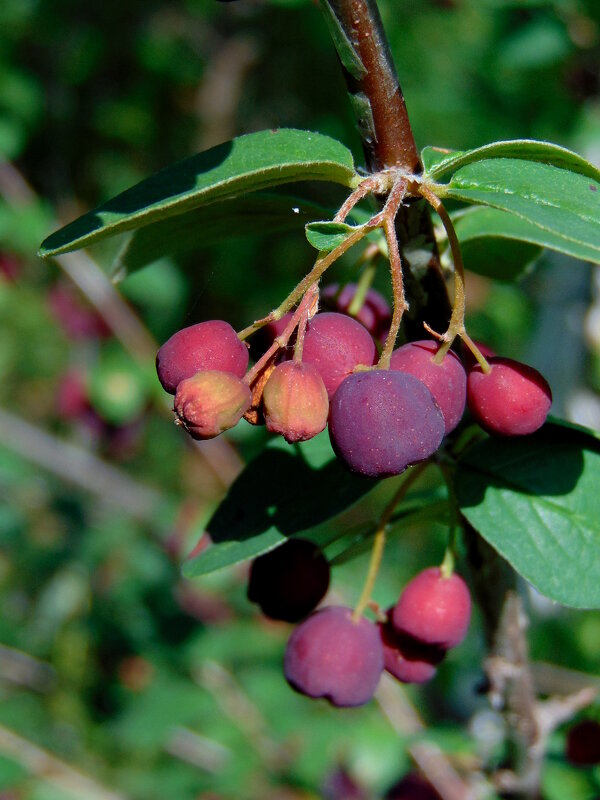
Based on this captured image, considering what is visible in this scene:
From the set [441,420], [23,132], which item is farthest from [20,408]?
[441,420]

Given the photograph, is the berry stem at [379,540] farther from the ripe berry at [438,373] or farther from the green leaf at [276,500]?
the ripe berry at [438,373]

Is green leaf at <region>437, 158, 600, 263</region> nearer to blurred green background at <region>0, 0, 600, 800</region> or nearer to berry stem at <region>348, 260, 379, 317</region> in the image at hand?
berry stem at <region>348, 260, 379, 317</region>

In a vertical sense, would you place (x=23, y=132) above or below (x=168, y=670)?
above

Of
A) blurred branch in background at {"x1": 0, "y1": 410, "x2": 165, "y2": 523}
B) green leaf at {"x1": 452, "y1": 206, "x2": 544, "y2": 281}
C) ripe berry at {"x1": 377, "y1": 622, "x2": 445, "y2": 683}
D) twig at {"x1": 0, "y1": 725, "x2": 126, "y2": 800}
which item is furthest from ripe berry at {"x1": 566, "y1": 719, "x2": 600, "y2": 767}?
blurred branch in background at {"x1": 0, "y1": 410, "x2": 165, "y2": 523}

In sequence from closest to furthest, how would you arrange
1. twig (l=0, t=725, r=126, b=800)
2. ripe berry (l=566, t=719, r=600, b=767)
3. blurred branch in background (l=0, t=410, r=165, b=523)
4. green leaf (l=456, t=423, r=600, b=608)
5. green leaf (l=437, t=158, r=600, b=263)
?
1. green leaf (l=437, t=158, r=600, b=263)
2. green leaf (l=456, t=423, r=600, b=608)
3. ripe berry (l=566, t=719, r=600, b=767)
4. twig (l=0, t=725, r=126, b=800)
5. blurred branch in background (l=0, t=410, r=165, b=523)

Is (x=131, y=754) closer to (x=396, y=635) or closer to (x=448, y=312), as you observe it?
(x=396, y=635)

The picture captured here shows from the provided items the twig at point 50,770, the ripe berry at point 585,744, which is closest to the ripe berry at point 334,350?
the ripe berry at point 585,744

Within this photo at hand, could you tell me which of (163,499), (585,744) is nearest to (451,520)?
(585,744)
